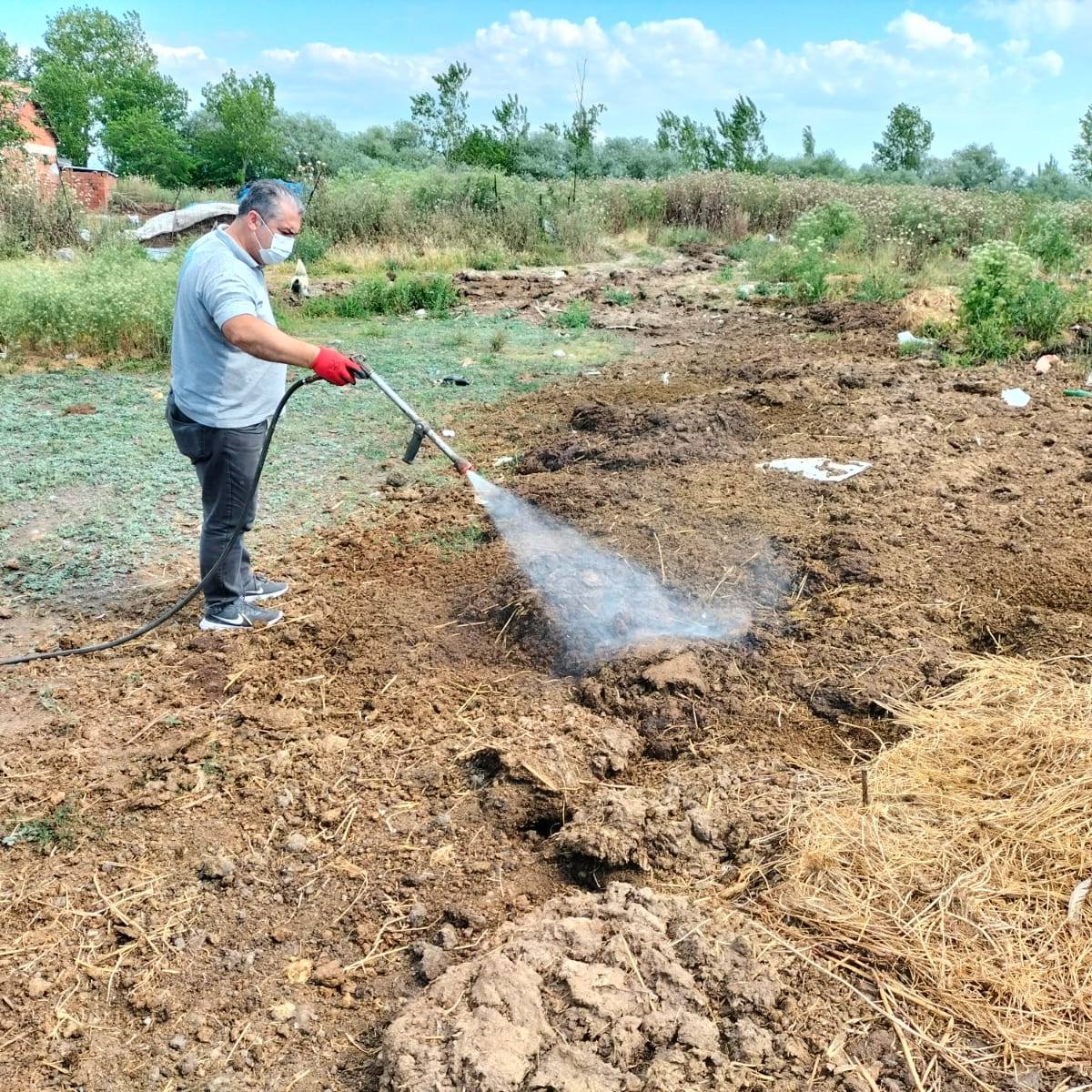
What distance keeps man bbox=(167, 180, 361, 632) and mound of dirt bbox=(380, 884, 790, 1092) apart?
2.24 meters

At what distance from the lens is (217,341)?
11.9 ft

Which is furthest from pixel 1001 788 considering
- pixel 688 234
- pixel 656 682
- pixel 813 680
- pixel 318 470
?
pixel 688 234

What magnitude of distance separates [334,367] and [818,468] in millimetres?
3068

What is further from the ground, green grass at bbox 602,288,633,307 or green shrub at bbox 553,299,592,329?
green grass at bbox 602,288,633,307

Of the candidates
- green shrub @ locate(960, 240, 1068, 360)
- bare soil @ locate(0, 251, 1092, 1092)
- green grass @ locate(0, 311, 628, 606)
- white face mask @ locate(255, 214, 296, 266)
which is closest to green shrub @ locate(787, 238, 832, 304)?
green grass @ locate(0, 311, 628, 606)

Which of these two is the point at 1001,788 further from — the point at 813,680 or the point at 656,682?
the point at 656,682

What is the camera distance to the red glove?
11.4 ft

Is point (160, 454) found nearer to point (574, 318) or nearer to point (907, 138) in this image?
point (574, 318)

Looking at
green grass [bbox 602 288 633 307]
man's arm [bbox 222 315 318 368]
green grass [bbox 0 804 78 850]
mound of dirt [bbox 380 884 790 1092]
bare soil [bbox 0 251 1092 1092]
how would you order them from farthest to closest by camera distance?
green grass [bbox 602 288 633 307] < man's arm [bbox 222 315 318 368] < green grass [bbox 0 804 78 850] < bare soil [bbox 0 251 1092 1092] < mound of dirt [bbox 380 884 790 1092]

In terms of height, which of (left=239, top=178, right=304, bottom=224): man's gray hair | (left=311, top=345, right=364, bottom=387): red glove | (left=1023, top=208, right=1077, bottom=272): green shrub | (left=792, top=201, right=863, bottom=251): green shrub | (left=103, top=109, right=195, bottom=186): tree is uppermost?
(left=103, top=109, right=195, bottom=186): tree

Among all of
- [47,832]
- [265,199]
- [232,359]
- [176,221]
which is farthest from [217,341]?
[176,221]

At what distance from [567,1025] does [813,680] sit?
1821 millimetres

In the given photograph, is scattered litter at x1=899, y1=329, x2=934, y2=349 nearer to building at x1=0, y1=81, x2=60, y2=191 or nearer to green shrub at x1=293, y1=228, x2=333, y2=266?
green shrub at x1=293, y1=228, x2=333, y2=266

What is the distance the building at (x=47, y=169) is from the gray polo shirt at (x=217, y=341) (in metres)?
12.7
